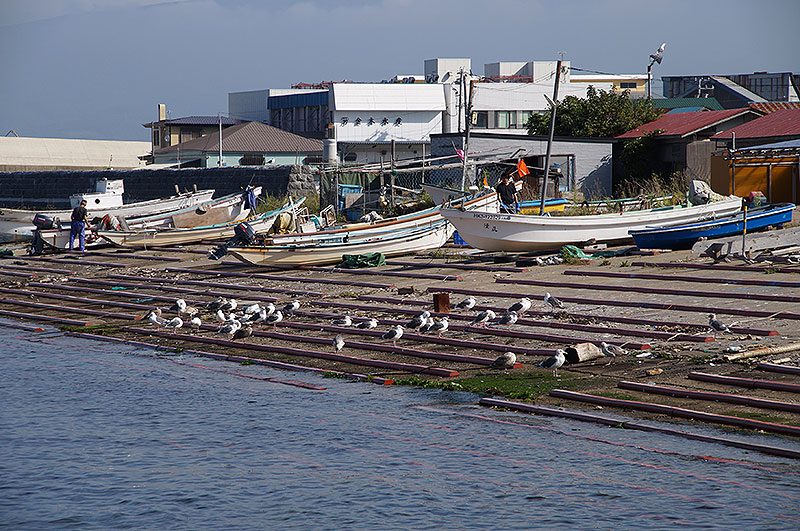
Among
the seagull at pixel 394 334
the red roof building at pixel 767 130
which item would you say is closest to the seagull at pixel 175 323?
the seagull at pixel 394 334

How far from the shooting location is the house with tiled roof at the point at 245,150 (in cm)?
6234

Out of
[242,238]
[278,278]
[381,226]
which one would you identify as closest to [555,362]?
[278,278]

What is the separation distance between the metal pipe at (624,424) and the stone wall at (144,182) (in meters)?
26.6

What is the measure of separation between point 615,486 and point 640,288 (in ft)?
29.9

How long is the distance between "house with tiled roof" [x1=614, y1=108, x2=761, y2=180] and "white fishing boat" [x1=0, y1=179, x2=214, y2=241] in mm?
16058

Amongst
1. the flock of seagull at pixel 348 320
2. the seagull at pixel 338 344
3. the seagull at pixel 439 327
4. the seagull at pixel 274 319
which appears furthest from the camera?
the seagull at pixel 274 319

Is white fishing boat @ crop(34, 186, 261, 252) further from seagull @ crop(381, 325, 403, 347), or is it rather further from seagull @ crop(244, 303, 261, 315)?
seagull @ crop(381, 325, 403, 347)

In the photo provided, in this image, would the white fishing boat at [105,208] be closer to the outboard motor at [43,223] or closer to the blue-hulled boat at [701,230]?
the outboard motor at [43,223]

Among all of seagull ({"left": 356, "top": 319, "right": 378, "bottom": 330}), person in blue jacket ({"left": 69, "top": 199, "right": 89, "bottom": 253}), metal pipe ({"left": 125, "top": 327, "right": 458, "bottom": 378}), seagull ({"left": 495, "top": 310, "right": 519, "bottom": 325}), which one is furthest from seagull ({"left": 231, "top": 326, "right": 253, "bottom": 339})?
person in blue jacket ({"left": 69, "top": 199, "right": 89, "bottom": 253})

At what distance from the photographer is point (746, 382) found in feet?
41.8

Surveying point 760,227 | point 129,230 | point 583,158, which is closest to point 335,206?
point 129,230

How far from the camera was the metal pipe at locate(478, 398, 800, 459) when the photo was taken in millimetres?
10984

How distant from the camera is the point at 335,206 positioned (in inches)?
1435

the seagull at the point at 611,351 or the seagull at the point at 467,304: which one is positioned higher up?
the seagull at the point at 467,304
